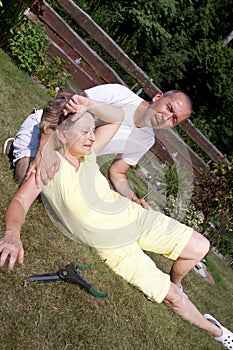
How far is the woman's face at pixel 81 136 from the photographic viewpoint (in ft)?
11.2

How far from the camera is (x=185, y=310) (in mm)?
3779

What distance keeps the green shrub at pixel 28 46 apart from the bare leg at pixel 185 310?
518 cm

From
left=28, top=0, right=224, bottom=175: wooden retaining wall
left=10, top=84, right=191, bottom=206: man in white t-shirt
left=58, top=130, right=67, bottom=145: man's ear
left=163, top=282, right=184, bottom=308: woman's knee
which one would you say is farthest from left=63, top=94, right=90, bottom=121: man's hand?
left=28, top=0, right=224, bottom=175: wooden retaining wall

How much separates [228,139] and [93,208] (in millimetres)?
12376

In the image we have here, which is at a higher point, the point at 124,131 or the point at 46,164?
the point at 124,131

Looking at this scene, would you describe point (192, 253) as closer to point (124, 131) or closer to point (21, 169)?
point (124, 131)

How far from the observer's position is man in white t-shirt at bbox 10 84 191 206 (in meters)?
3.67

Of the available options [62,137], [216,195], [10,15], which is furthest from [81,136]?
[216,195]

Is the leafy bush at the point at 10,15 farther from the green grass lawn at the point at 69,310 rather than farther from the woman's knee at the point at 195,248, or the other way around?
the woman's knee at the point at 195,248

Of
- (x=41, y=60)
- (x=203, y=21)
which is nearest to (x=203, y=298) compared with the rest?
(x=41, y=60)

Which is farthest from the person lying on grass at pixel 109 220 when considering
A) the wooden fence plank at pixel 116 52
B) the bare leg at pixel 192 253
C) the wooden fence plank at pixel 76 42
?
the wooden fence plank at pixel 116 52

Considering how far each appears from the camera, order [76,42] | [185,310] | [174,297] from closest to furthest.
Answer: [174,297] → [185,310] → [76,42]

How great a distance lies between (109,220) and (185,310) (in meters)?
0.89

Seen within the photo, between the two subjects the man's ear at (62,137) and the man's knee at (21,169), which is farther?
the man's knee at (21,169)
